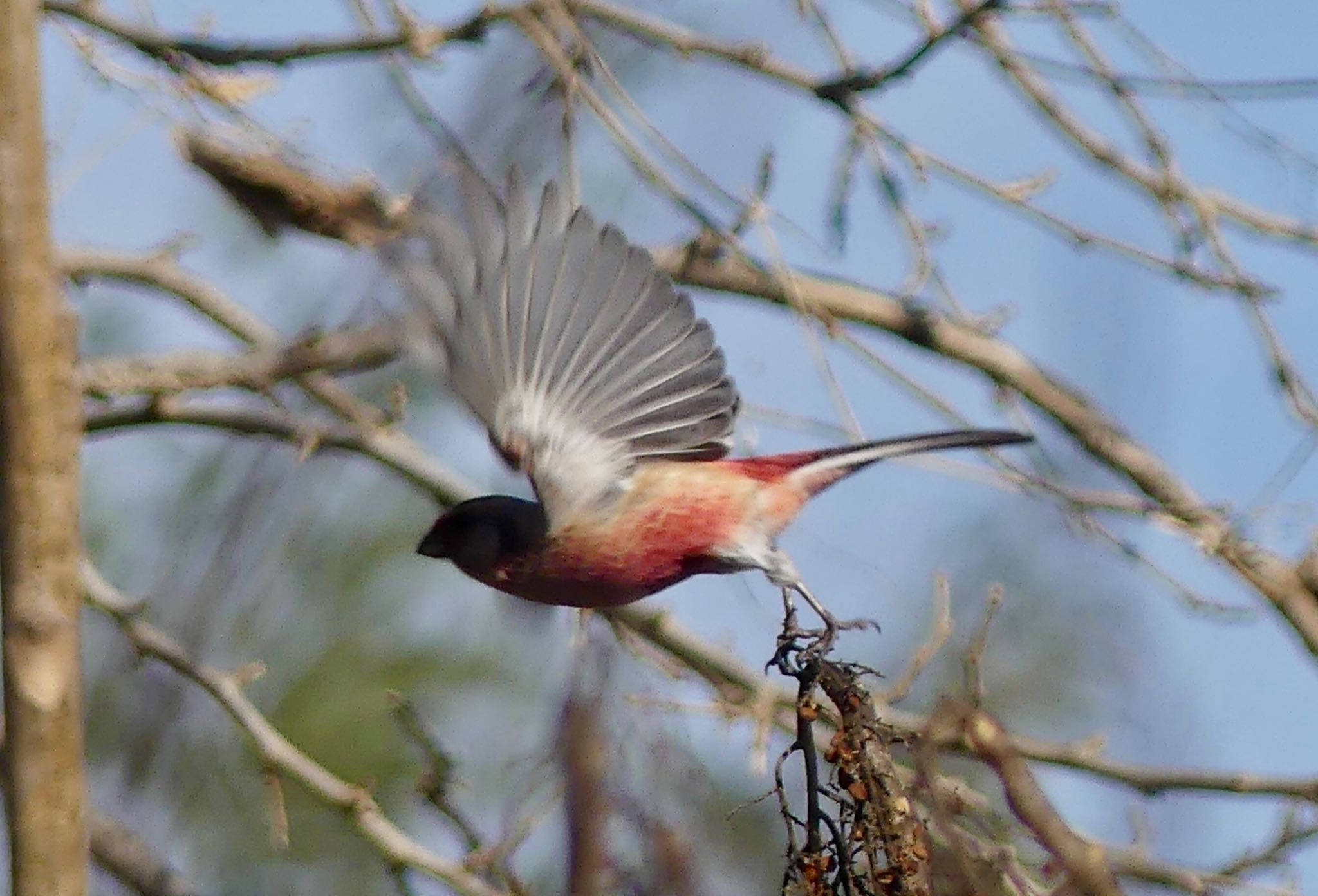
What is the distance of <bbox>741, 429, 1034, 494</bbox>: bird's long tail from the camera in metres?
2.73

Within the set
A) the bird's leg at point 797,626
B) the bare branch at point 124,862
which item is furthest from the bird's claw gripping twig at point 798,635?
the bare branch at point 124,862

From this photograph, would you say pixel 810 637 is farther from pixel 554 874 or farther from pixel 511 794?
pixel 554 874

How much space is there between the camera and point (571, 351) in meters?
2.24

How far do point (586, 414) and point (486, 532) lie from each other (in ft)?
0.69

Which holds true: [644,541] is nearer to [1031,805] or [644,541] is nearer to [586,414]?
[586,414]

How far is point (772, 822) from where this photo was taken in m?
1.56

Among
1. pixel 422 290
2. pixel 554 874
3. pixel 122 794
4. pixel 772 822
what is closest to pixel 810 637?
pixel 772 822

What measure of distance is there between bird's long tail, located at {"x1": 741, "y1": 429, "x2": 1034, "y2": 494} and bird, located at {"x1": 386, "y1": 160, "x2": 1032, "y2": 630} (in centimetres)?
11

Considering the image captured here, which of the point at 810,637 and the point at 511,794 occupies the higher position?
the point at 810,637

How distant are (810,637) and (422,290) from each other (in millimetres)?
609

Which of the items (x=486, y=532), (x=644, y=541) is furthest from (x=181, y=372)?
(x=644, y=541)

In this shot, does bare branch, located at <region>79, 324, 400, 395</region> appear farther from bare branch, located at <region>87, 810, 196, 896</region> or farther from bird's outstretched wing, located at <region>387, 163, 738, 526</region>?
bare branch, located at <region>87, 810, 196, 896</region>

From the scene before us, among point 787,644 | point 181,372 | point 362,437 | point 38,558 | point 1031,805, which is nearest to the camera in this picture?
point 1031,805

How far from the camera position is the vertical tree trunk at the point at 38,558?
1181mm
